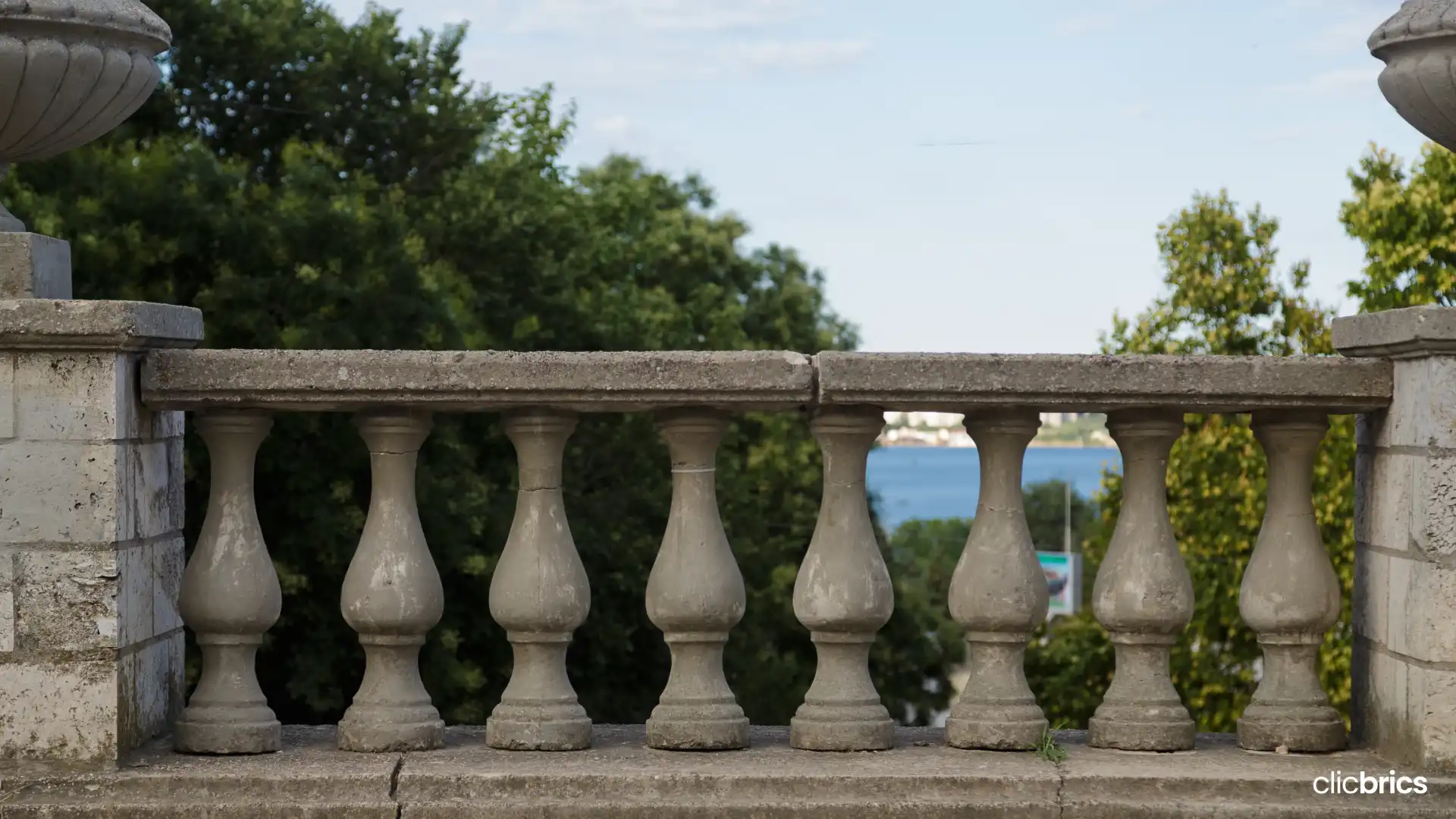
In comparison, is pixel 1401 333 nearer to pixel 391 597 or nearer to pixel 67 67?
pixel 391 597

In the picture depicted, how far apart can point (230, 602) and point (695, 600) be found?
110 centimetres

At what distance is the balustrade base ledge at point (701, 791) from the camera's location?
12.3 feet

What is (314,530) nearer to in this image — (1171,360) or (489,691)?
(489,691)

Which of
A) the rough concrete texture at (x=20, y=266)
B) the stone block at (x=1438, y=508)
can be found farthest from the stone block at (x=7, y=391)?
the stone block at (x=1438, y=508)

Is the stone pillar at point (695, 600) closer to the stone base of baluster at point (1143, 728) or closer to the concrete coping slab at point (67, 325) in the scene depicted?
the stone base of baluster at point (1143, 728)

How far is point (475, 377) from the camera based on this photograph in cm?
383

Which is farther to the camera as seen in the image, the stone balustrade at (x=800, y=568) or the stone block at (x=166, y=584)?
the stone block at (x=166, y=584)

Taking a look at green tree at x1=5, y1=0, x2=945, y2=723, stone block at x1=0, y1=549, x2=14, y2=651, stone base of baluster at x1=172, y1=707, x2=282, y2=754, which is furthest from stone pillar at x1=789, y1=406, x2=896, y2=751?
green tree at x1=5, y1=0, x2=945, y2=723

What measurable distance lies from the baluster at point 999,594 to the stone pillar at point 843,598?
0.64ft

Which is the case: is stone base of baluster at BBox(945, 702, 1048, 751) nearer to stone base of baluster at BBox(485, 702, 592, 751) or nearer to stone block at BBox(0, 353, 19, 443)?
stone base of baluster at BBox(485, 702, 592, 751)

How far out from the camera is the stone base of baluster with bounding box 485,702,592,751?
13.2 feet

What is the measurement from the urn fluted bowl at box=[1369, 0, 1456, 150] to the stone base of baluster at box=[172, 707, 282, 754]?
2981mm

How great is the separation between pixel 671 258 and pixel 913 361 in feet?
90.7

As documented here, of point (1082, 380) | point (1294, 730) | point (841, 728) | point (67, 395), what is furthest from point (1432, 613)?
point (67, 395)
